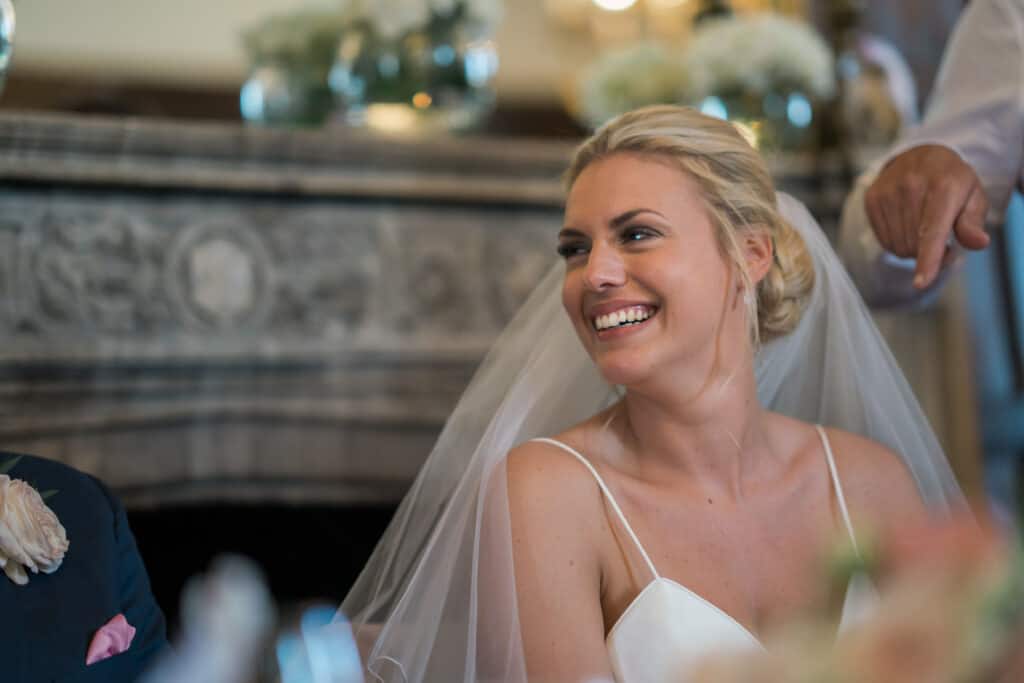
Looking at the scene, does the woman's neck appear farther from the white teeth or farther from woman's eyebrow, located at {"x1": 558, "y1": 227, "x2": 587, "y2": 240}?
woman's eyebrow, located at {"x1": 558, "y1": 227, "x2": 587, "y2": 240}

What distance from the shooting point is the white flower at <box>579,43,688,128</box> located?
137 inches

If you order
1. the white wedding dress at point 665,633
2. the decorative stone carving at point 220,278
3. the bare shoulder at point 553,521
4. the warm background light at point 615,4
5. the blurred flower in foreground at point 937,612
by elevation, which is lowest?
the white wedding dress at point 665,633

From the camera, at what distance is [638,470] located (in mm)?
1846

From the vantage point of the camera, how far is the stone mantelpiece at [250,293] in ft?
7.93

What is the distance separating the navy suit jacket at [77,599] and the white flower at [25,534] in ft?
0.08

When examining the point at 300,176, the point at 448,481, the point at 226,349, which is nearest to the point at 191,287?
the point at 226,349

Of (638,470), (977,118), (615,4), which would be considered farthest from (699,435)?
(615,4)

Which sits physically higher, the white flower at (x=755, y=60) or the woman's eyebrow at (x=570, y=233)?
the white flower at (x=755, y=60)

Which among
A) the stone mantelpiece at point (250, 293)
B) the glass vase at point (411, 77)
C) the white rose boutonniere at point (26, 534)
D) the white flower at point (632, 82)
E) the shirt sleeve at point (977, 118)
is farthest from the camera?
the white flower at point (632, 82)

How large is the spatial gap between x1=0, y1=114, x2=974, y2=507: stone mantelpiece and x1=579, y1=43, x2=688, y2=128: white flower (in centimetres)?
51

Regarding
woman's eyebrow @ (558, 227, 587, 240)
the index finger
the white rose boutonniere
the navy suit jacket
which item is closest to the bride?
woman's eyebrow @ (558, 227, 587, 240)

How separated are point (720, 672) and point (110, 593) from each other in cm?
112

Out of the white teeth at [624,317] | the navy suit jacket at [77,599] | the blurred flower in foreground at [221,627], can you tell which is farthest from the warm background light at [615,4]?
the blurred flower in foreground at [221,627]

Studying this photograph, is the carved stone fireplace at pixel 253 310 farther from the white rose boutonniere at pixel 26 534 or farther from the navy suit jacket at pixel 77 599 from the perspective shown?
the white rose boutonniere at pixel 26 534
